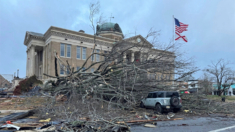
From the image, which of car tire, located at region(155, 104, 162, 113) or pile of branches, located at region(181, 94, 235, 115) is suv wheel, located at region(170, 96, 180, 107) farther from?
pile of branches, located at region(181, 94, 235, 115)

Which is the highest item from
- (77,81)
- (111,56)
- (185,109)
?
(111,56)

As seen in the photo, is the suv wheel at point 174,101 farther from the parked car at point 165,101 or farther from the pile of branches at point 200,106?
the pile of branches at point 200,106

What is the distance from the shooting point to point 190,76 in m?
13.8

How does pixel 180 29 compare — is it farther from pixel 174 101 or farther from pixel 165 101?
pixel 165 101

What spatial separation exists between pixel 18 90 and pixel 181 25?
71.2ft

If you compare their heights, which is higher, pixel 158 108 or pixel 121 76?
pixel 121 76

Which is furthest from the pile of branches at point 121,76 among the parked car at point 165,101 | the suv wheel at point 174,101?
the suv wheel at point 174,101

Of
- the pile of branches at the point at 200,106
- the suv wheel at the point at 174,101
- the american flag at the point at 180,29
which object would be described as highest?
the american flag at the point at 180,29

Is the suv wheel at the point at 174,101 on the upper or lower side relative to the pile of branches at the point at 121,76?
lower

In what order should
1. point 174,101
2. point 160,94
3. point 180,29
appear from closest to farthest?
point 174,101 < point 160,94 < point 180,29

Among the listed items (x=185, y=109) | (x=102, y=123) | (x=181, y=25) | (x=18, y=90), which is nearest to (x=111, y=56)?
(x=185, y=109)

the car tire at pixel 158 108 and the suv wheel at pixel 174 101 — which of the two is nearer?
the suv wheel at pixel 174 101

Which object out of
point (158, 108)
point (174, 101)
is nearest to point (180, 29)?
point (174, 101)

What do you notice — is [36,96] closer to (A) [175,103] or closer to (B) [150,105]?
(B) [150,105]
